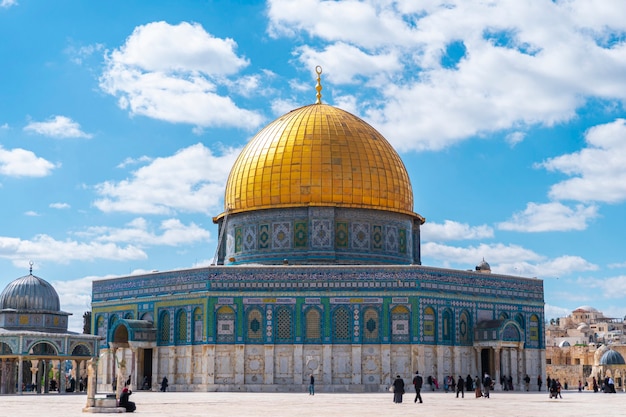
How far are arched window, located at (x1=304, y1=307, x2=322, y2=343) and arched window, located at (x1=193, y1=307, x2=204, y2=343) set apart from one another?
4.27 m

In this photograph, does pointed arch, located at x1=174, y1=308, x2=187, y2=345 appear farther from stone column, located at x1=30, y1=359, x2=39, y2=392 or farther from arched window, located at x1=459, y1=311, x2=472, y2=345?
arched window, located at x1=459, y1=311, x2=472, y2=345

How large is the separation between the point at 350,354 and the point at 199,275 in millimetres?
6977

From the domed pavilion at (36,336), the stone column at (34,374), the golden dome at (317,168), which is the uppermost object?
the golden dome at (317,168)

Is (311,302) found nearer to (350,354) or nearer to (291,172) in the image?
(350,354)

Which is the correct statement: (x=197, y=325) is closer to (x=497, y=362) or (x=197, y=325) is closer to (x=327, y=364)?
(x=327, y=364)

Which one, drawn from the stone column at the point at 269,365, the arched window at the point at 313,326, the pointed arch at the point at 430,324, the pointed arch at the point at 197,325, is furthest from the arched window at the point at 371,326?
the pointed arch at the point at 197,325

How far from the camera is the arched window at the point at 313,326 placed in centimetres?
3941

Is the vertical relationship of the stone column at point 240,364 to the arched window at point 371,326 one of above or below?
below

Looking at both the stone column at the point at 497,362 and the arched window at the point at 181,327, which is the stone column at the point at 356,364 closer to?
the stone column at the point at 497,362

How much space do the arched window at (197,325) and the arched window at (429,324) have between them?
9.07 metres

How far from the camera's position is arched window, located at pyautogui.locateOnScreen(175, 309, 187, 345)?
40531 mm

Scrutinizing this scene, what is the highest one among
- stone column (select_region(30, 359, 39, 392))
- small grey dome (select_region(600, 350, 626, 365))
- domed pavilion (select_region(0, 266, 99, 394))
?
domed pavilion (select_region(0, 266, 99, 394))

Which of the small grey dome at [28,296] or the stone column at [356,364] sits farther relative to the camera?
the small grey dome at [28,296]

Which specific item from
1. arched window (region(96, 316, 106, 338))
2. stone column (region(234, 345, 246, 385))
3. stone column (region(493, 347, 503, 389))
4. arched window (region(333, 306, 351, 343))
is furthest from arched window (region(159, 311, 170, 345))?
stone column (region(493, 347, 503, 389))
